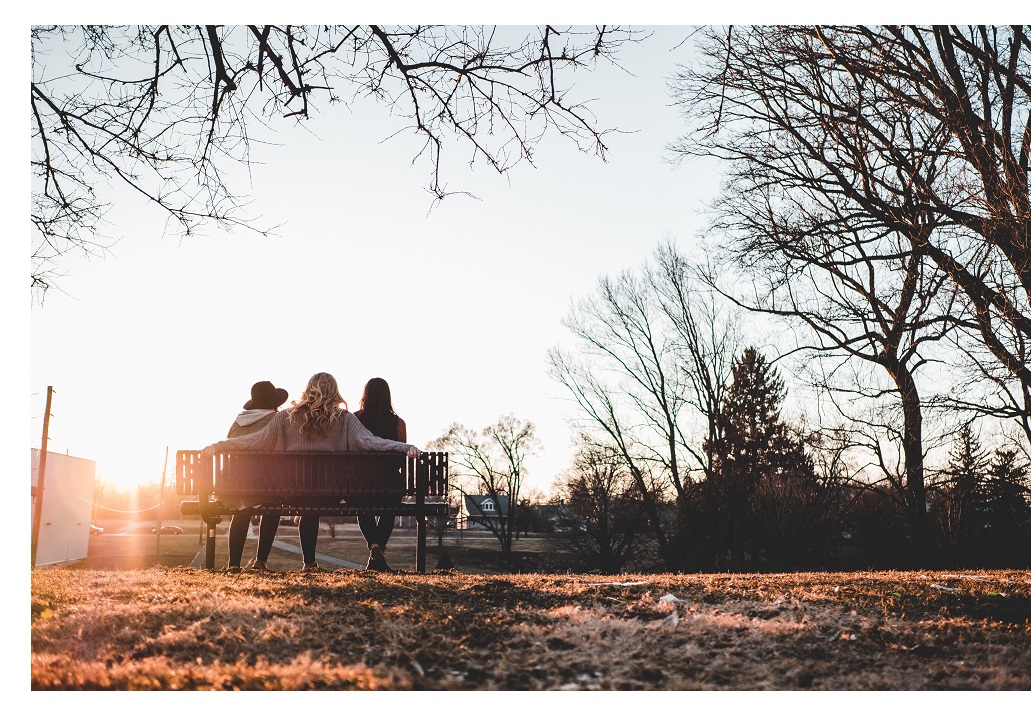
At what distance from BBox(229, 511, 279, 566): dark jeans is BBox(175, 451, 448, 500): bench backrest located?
9.3 inches

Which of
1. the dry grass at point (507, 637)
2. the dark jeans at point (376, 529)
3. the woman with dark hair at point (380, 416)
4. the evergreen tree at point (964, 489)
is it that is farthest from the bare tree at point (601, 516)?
the dry grass at point (507, 637)

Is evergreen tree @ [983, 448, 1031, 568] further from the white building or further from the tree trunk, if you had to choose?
the white building

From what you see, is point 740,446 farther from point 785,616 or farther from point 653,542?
point 785,616

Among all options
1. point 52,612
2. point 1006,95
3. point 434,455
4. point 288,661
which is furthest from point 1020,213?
point 52,612

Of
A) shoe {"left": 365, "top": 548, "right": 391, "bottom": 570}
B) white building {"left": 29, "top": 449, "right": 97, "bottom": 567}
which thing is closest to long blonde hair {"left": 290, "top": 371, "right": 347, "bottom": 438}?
shoe {"left": 365, "top": 548, "right": 391, "bottom": 570}

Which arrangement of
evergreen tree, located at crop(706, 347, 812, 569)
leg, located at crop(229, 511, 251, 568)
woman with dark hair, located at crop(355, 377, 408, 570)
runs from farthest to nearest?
evergreen tree, located at crop(706, 347, 812, 569), woman with dark hair, located at crop(355, 377, 408, 570), leg, located at crop(229, 511, 251, 568)

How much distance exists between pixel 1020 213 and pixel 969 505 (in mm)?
5694

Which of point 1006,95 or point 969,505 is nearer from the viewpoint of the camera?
point 1006,95

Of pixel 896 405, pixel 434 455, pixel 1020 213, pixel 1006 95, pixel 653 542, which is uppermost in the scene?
pixel 1006 95

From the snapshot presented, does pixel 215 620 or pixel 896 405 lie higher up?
pixel 896 405

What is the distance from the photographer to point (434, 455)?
20.7ft

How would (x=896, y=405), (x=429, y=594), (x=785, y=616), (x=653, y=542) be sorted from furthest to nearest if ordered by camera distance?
1. (x=653, y=542)
2. (x=896, y=405)
3. (x=429, y=594)
4. (x=785, y=616)

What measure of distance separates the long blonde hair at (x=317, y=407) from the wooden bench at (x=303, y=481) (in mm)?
210

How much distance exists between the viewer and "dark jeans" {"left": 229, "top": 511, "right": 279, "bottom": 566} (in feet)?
20.0
